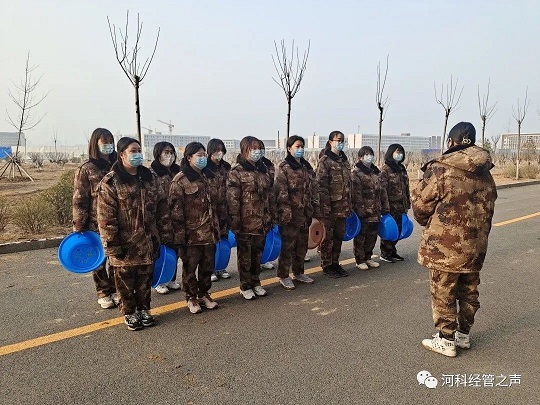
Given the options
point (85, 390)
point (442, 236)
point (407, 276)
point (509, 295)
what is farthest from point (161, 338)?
point (509, 295)

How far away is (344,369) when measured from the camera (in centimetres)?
287

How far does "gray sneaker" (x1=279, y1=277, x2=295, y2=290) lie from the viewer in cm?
462

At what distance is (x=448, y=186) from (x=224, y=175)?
256 cm

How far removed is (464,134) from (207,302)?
108 inches

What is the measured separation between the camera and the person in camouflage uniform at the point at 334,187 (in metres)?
4.99

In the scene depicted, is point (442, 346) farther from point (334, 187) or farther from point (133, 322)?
point (133, 322)

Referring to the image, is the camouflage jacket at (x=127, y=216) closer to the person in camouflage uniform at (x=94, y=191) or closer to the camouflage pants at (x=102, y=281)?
the person in camouflage uniform at (x=94, y=191)

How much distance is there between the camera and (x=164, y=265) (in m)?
3.90

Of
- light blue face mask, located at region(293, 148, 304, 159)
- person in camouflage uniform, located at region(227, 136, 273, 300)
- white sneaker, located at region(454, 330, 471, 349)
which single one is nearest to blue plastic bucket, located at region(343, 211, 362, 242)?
light blue face mask, located at region(293, 148, 304, 159)

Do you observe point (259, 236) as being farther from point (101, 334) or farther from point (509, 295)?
point (509, 295)

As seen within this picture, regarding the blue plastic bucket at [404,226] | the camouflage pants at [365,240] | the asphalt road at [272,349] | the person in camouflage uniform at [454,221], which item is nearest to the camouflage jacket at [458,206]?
the person in camouflage uniform at [454,221]

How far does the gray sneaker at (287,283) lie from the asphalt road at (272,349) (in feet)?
0.28

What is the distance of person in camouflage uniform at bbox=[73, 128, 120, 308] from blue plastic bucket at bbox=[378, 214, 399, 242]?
3418mm

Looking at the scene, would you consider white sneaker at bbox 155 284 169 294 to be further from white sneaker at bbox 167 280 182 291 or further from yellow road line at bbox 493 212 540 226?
yellow road line at bbox 493 212 540 226
